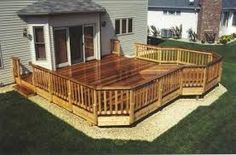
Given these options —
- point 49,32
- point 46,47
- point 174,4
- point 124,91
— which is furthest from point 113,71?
point 174,4

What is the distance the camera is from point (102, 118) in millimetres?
10727

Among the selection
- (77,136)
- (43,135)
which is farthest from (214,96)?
(43,135)

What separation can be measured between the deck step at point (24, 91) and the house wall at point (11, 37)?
117cm

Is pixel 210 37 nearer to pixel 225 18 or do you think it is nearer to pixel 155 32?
pixel 225 18

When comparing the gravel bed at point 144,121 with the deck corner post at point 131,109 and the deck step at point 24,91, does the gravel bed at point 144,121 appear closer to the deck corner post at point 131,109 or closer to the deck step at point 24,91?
the deck step at point 24,91

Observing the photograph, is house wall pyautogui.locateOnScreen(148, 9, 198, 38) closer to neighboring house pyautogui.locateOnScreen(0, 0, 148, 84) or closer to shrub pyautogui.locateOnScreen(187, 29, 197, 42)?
shrub pyautogui.locateOnScreen(187, 29, 197, 42)

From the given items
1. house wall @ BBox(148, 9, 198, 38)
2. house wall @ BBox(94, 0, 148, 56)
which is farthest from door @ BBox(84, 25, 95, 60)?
house wall @ BBox(148, 9, 198, 38)

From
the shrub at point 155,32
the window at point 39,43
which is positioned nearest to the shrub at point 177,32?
the shrub at point 155,32

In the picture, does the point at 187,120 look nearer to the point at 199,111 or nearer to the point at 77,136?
the point at 199,111

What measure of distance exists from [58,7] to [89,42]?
315 centimetres

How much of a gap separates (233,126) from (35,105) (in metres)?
8.46

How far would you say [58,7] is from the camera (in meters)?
14.9

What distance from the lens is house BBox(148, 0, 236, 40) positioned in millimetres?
29656

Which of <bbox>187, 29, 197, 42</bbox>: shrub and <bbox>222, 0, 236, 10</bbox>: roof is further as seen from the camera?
<bbox>222, 0, 236, 10</bbox>: roof
